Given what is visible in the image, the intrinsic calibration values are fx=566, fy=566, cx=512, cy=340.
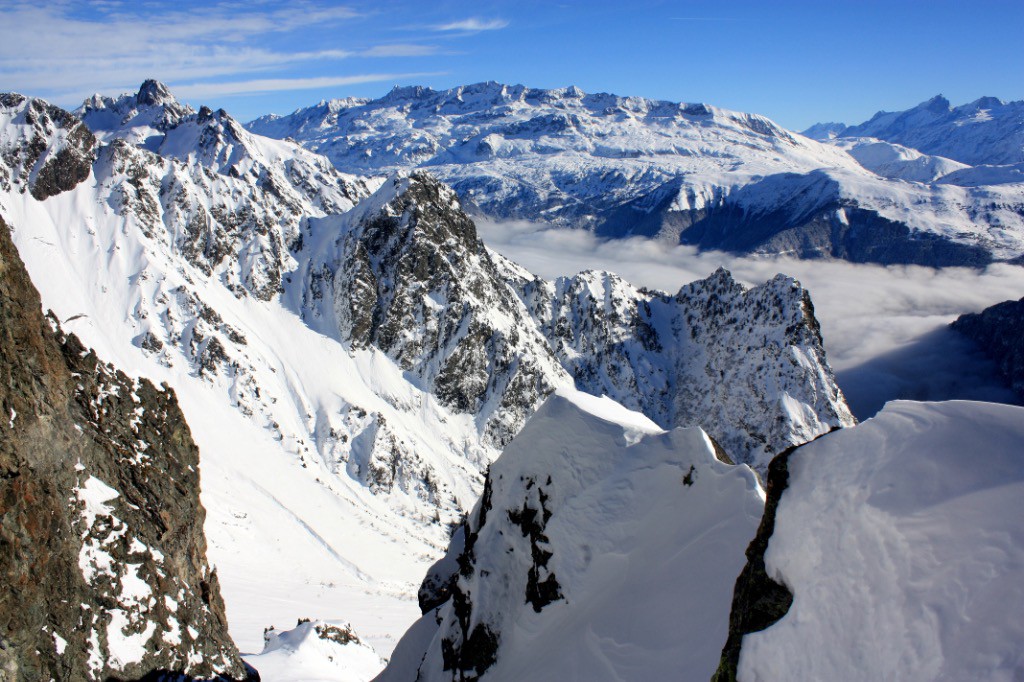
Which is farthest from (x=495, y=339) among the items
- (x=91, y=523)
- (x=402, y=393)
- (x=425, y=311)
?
(x=91, y=523)

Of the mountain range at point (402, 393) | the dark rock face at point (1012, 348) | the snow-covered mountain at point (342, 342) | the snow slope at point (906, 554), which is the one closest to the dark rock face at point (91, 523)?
the mountain range at point (402, 393)

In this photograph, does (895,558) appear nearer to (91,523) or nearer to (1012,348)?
(91,523)

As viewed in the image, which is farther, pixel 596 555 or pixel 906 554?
pixel 596 555

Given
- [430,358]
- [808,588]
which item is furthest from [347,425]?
[808,588]

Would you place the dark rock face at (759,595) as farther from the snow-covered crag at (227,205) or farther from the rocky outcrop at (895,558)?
the snow-covered crag at (227,205)

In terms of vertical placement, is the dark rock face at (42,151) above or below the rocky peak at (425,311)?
above

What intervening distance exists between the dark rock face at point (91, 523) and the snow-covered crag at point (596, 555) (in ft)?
31.9

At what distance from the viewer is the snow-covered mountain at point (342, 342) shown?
70.1 metres

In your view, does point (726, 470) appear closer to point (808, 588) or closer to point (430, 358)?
point (808, 588)

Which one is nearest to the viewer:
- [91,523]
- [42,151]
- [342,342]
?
[91,523]

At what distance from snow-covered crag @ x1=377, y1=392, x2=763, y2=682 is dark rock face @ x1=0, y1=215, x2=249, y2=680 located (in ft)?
31.9

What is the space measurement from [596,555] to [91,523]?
1674cm

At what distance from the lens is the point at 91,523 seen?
18.8 meters

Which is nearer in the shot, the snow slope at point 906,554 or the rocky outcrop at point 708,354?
the snow slope at point 906,554
